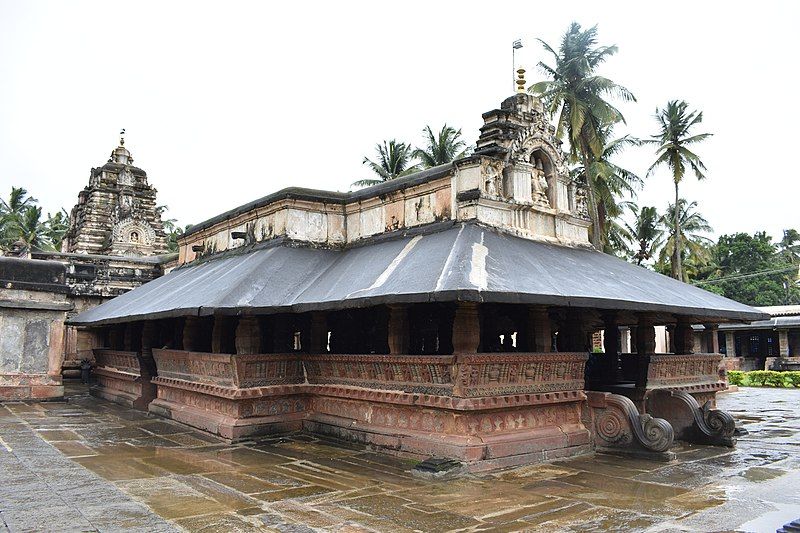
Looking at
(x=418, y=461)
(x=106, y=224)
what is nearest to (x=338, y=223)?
(x=418, y=461)

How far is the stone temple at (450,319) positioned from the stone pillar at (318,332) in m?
0.04

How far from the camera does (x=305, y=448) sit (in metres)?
9.28

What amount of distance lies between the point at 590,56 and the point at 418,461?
76.5ft

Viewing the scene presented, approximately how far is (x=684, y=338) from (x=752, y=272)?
48.2 meters

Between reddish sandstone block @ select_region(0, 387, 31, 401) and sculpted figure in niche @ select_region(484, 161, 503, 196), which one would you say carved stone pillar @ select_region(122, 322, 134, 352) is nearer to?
reddish sandstone block @ select_region(0, 387, 31, 401)

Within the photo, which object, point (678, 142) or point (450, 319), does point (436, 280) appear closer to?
point (450, 319)

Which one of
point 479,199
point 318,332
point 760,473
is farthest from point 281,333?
point 760,473

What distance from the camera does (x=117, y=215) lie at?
101 ft

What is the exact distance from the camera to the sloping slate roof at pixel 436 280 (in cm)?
748

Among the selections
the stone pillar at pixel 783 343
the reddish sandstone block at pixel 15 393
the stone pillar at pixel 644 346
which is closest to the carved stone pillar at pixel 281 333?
the stone pillar at pixel 644 346

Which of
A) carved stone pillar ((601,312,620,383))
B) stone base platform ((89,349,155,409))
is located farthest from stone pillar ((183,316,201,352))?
carved stone pillar ((601,312,620,383))

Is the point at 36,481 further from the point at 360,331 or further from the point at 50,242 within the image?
the point at 50,242

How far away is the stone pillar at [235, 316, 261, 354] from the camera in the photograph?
33.2 ft

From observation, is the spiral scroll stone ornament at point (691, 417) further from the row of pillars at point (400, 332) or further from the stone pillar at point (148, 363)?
the stone pillar at point (148, 363)
